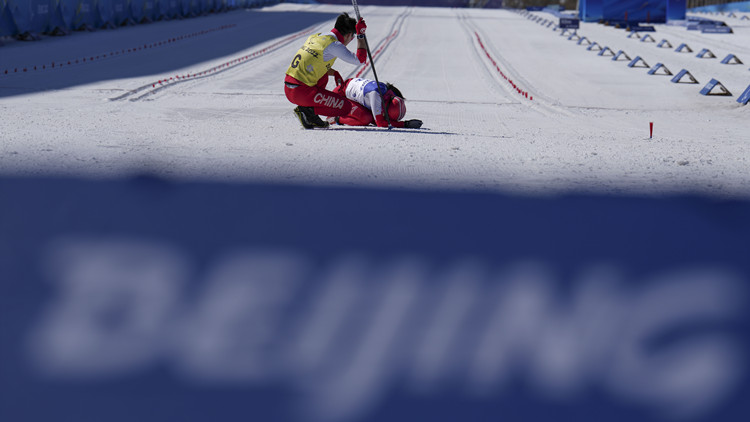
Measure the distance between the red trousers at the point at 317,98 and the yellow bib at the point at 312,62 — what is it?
0.08 m

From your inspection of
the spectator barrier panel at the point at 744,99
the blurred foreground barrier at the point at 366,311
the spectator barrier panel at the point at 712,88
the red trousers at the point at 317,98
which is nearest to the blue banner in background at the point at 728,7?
the spectator barrier panel at the point at 712,88

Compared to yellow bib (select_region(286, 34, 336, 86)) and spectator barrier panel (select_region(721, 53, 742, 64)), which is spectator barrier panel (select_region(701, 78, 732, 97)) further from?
yellow bib (select_region(286, 34, 336, 86))

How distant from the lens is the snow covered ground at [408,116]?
6168 mm

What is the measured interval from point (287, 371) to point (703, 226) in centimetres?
295

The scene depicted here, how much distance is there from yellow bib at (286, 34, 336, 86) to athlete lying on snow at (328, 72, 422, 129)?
355 millimetres

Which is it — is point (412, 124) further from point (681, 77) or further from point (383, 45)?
point (383, 45)

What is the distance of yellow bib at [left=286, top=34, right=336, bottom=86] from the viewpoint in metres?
8.59

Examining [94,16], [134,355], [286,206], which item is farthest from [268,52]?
[134,355]

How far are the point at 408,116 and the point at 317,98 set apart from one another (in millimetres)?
2185

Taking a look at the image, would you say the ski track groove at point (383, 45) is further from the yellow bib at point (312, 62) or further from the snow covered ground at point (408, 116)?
the yellow bib at point (312, 62)

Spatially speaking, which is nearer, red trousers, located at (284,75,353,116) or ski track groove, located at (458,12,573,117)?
red trousers, located at (284,75,353,116)

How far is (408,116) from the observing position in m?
10.6

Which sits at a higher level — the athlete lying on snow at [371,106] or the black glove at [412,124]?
the athlete lying on snow at [371,106]

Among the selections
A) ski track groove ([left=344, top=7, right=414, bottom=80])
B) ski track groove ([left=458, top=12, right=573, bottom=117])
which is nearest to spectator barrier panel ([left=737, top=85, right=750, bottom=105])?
ski track groove ([left=458, top=12, right=573, bottom=117])
